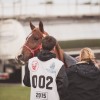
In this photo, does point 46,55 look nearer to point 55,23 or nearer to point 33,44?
point 33,44

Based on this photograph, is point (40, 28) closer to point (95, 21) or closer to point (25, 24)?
point (25, 24)

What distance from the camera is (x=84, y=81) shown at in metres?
6.95

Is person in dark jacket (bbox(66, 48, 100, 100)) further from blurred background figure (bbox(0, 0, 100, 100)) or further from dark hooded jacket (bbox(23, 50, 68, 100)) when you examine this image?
blurred background figure (bbox(0, 0, 100, 100))

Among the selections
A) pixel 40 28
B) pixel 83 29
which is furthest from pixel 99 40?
pixel 40 28

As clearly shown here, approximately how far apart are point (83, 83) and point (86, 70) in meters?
0.17

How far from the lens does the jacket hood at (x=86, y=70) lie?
693cm

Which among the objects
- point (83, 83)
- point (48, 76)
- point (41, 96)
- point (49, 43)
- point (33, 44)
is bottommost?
point (41, 96)

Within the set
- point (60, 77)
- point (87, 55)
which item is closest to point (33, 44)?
point (87, 55)

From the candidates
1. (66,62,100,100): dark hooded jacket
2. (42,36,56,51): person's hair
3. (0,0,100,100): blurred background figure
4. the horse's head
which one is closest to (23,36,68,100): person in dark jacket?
(42,36,56,51): person's hair

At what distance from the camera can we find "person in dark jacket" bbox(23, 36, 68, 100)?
265 inches

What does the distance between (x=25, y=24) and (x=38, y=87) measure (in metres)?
21.5

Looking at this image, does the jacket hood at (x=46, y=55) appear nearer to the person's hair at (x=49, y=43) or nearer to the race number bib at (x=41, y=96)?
the person's hair at (x=49, y=43)

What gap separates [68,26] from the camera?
2984cm

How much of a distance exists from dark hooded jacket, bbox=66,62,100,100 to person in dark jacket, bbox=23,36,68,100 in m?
0.17
